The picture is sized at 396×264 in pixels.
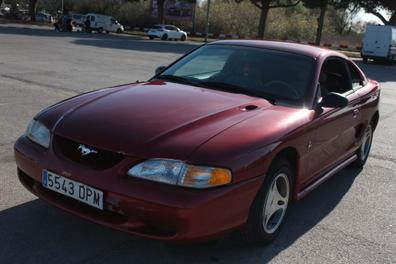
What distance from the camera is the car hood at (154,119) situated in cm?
332

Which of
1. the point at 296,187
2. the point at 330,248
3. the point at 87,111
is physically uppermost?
the point at 87,111

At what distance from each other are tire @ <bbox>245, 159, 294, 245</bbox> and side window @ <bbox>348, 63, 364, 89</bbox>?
2.18m

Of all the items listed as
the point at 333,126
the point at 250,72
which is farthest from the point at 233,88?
the point at 333,126

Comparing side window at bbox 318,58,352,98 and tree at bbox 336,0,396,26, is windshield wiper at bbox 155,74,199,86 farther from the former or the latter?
tree at bbox 336,0,396,26

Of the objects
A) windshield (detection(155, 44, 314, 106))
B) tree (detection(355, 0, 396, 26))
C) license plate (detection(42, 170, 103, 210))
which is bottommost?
license plate (detection(42, 170, 103, 210))

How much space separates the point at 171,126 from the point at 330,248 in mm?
1590

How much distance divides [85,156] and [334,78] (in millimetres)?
3003

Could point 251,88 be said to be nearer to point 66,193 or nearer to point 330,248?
point 330,248

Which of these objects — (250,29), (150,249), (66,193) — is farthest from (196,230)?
(250,29)

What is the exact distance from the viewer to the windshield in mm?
4531

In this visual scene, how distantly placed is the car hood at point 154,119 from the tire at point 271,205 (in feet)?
1.59

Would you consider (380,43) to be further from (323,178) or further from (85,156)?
(85,156)

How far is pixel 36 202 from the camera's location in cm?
434

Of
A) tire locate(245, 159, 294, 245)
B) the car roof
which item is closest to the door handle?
the car roof
